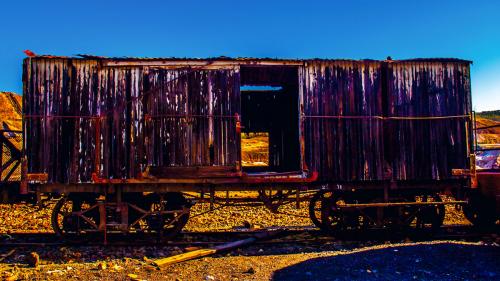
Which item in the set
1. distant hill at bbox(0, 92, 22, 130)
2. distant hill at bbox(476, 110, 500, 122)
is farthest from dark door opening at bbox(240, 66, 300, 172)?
distant hill at bbox(476, 110, 500, 122)

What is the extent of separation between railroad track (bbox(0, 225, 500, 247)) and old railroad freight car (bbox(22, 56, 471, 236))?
0.74 m

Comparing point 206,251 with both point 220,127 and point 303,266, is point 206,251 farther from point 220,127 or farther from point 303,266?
point 220,127

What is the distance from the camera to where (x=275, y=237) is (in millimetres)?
10961

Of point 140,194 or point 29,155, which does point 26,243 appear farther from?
point 140,194

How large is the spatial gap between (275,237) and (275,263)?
254cm

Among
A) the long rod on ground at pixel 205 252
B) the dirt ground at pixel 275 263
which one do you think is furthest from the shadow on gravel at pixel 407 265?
the long rod on ground at pixel 205 252

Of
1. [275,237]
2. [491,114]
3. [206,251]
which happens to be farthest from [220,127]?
[491,114]

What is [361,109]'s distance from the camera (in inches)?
430

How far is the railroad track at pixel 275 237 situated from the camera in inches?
401

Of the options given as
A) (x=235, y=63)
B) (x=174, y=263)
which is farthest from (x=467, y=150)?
(x=174, y=263)

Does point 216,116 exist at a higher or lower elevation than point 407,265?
higher

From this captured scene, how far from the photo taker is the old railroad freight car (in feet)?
33.0

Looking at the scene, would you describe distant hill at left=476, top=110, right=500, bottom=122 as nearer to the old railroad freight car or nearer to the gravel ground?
the old railroad freight car

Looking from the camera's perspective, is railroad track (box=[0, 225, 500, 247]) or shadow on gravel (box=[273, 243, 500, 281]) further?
railroad track (box=[0, 225, 500, 247])
